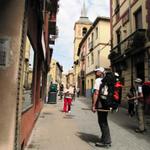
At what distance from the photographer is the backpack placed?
6062 mm

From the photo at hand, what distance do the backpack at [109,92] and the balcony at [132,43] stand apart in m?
9.58

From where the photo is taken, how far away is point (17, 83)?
3.89 meters

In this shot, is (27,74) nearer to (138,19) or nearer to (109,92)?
(109,92)

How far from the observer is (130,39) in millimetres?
16781

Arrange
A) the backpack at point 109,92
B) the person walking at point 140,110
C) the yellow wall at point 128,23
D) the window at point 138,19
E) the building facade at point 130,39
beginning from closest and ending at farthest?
the backpack at point 109,92 → the person walking at point 140,110 → the building facade at point 130,39 → the yellow wall at point 128,23 → the window at point 138,19

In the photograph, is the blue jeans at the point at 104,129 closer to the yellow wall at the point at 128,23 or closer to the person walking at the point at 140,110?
the person walking at the point at 140,110

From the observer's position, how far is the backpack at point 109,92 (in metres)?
6.06

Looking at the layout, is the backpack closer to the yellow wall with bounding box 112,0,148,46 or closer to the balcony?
Answer: the balcony

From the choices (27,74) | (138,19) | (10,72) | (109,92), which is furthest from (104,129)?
(138,19)

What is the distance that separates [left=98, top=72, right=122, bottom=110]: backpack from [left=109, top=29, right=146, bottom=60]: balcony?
9.58 meters

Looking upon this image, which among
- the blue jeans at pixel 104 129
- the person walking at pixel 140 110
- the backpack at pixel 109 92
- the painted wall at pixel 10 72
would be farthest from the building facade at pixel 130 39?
the painted wall at pixel 10 72

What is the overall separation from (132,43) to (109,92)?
10705mm

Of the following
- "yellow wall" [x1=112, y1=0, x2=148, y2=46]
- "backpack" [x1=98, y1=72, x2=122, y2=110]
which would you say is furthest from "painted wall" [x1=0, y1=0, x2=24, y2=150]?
"yellow wall" [x1=112, y1=0, x2=148, y2=46]

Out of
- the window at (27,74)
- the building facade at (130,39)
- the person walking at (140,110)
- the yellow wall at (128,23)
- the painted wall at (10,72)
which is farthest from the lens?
the yellow wall at (128,23)
